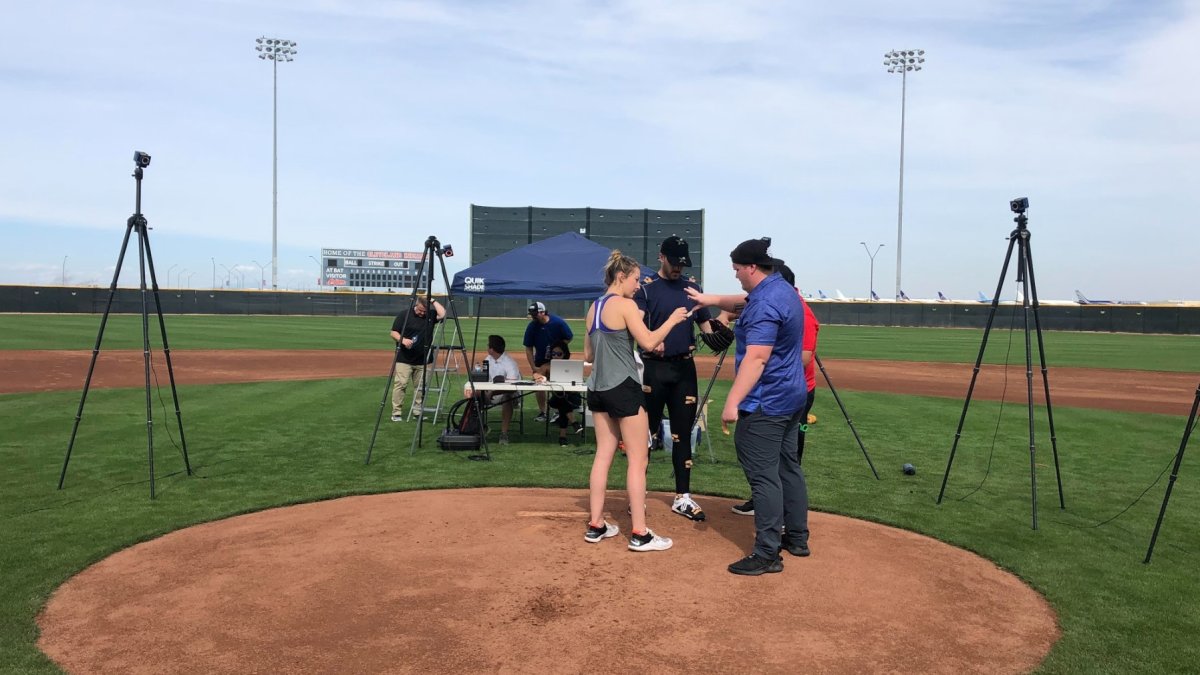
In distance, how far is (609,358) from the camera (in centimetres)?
548

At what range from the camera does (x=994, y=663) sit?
13.3 ft

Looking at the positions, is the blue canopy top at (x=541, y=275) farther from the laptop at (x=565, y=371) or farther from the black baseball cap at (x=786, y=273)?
the black baseball cap at (x=786, y=273)

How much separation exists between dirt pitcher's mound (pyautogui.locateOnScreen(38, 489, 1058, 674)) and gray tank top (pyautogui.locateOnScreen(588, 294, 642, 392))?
3.97 ft

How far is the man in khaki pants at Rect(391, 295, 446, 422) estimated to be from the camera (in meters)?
11.6

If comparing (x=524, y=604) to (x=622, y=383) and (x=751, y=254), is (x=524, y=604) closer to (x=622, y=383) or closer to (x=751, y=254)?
(x=622, y=383)

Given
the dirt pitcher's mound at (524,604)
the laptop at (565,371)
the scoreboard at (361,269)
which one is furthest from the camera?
the scoreboard at (361,269)

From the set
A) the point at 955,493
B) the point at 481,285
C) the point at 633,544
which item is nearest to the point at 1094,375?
the point at 955,493

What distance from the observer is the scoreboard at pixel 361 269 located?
9600 centimetres

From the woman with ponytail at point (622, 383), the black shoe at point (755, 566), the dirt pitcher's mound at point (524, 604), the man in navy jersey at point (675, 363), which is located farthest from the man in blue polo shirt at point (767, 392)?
the man in navy jersey at point (675, 363)

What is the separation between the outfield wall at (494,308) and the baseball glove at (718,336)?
4098cm

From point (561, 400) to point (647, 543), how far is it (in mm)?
4921

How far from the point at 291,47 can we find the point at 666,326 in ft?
223

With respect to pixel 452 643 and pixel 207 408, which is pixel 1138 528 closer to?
pixel 452 643

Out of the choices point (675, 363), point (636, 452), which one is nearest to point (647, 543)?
point (636, 452)
